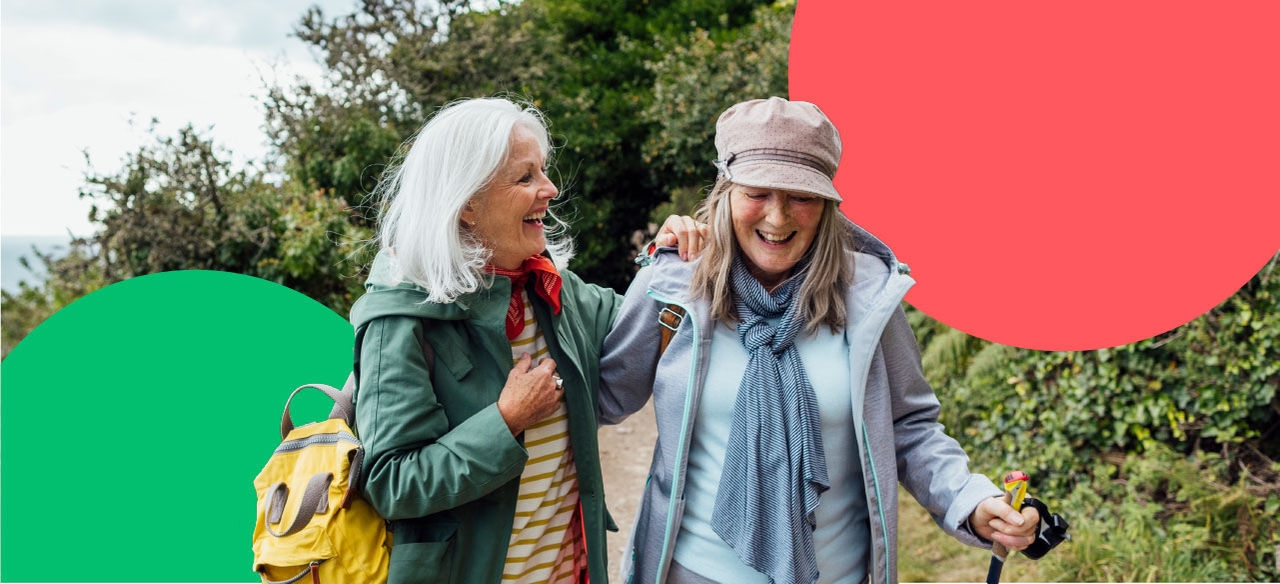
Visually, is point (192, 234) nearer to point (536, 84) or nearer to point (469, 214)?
point (536, 84)

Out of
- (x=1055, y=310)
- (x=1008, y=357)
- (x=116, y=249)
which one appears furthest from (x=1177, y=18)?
(x=116, y=249)

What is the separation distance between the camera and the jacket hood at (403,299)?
1729 mm

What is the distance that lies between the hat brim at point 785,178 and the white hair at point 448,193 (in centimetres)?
Result: 48

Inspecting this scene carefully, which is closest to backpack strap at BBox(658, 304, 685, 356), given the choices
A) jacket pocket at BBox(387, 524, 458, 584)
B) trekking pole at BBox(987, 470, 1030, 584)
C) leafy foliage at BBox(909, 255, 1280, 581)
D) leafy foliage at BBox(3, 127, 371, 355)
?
jacket pocket at BBox(387, 524, 458, 584)

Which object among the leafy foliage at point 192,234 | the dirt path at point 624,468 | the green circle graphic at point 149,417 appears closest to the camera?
the green circle graphic at point 149,417

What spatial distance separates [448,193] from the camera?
5.85ft

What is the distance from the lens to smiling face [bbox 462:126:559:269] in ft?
6.00

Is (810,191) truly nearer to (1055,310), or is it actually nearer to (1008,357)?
(1055,310)

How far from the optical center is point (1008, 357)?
453cm

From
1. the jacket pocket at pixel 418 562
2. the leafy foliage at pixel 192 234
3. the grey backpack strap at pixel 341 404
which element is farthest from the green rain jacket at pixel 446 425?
the leafy foliage at pixel 192 234

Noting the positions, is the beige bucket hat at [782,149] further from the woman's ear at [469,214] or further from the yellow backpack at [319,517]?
the yellow backpack at [319,517]

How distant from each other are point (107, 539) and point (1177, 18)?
11.0 feet

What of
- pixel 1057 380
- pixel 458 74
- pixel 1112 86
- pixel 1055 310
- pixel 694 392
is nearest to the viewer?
pixel 694 392

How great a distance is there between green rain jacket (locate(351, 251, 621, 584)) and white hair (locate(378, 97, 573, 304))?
5 centimetres
